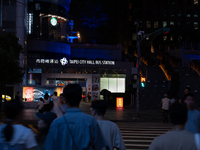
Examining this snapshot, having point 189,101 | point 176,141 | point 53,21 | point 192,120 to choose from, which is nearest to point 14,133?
point 176,141

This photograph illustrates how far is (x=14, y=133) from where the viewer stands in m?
4.04

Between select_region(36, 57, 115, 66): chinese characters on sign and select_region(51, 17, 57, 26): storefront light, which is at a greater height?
select_region(51, 17, 57, 26): storefront light

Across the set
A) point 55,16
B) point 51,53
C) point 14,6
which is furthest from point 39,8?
point 14,6

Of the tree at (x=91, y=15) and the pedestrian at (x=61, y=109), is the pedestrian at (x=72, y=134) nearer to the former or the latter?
the pedestrian at (x=61, y=109)

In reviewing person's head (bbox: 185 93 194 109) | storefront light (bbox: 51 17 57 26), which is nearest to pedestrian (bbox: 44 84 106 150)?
person's head (bbox: 185 93 194 109)

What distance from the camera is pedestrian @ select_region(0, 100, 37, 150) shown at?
13.1 feet

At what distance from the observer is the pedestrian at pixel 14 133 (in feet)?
13.1

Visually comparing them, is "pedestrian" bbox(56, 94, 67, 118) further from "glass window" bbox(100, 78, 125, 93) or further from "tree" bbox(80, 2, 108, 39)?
"tree" bbox(80, 2, 108, 39)

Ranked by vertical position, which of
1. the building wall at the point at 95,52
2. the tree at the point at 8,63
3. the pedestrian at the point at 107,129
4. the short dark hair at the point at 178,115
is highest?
the building wall at the point at 95,52

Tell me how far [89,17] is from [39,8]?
18578 mm

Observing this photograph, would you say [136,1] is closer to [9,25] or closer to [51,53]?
[51,53]

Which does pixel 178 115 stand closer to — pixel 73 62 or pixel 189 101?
pixel 189 101

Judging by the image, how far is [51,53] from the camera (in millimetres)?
48844

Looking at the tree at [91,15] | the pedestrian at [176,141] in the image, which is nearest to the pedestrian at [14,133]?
the pedestrian at [176,141]
